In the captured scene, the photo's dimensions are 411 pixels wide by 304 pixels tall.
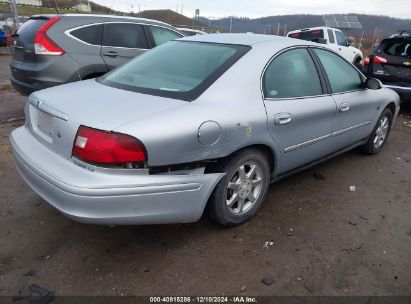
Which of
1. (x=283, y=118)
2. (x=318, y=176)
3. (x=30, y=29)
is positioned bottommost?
(x=318, y=176)

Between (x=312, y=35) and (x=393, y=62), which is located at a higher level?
(x=393, y=62)

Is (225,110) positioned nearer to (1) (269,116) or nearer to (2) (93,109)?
(1) (269,116)

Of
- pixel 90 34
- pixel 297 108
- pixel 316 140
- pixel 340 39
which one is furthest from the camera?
pixel 340 39

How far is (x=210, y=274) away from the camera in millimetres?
2617

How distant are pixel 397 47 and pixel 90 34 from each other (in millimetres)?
5944

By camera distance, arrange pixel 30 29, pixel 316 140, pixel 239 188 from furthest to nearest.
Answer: pixel 30 29 → pixel 316 140 → pixel 239 188

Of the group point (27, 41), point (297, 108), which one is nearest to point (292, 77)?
point (297, 108)

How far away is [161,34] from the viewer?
21.7 feet

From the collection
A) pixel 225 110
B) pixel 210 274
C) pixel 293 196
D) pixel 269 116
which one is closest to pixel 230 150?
pixel 225 110

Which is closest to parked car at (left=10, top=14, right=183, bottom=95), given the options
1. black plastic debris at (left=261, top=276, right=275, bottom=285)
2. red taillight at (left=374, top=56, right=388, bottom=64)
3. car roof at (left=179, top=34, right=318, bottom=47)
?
car roof at (left=179, top=34, right=318, bottom=47)

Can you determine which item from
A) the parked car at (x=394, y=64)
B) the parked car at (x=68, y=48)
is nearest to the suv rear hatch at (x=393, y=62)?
the parked car at (x=394, y=64)

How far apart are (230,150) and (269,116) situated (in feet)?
1.69

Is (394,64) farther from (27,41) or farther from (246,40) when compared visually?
(27,41)

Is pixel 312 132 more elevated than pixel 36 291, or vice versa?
pixel 312 132
